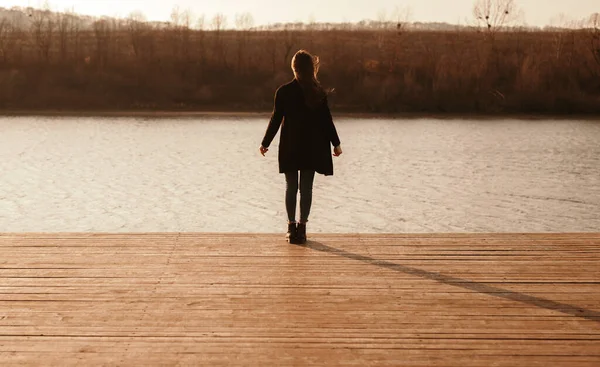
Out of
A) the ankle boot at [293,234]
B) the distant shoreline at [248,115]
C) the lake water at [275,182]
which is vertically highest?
the ankle boot at [293,234]

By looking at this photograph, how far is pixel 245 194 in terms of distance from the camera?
11.0 meters

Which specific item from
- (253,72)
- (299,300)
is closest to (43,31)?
(253,72)

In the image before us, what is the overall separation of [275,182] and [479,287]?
25.9 ft

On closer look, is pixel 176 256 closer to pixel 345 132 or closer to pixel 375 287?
pixel 375 287

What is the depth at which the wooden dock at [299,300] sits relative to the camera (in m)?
3.40

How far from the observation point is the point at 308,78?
5270mm

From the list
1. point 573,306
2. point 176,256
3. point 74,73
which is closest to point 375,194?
point 176,256

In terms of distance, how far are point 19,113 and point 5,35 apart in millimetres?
8425

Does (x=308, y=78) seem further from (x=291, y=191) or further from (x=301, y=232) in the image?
(x=301, y=232)

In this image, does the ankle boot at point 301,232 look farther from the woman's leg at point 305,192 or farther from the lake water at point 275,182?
the lake water at point 275,182

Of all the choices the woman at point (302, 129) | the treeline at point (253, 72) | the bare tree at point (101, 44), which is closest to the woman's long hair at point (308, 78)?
the woman at point (302, 129)

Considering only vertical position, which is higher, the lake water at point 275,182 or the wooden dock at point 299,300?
the wooden dock at point 299,300

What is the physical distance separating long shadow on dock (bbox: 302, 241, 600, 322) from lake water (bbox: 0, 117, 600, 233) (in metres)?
3.45

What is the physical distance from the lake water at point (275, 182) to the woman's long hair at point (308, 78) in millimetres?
3389
